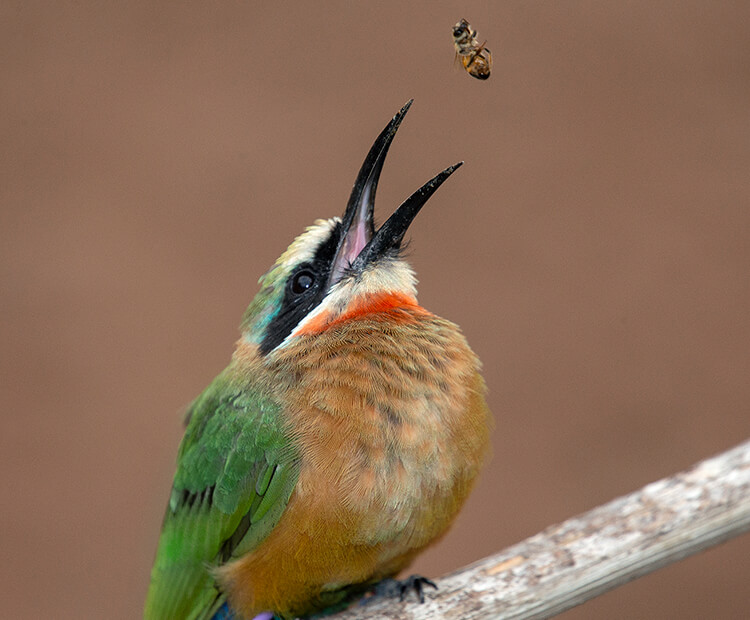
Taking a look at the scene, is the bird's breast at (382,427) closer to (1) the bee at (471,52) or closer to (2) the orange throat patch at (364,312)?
(2) the orange throat patch at (364,312)

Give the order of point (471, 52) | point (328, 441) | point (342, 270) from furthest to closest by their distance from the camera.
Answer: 1. point (342, 270)
2. point (471, 52)
3. point (328, 441)

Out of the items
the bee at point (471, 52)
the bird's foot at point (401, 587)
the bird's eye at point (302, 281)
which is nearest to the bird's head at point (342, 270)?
the bird's eye at point (302, 281)

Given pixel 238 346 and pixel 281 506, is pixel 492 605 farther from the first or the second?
pixel 238 346

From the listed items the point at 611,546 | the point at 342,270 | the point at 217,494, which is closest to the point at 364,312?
the point at 342,270

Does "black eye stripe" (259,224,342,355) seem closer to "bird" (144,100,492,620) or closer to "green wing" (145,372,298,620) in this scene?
"bird" (144,100,492,620)

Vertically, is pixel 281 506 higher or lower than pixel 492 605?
higher

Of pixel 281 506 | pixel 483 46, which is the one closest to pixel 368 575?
pixel 281 506

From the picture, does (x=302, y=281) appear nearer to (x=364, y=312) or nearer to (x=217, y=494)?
(x=364, y=312)
